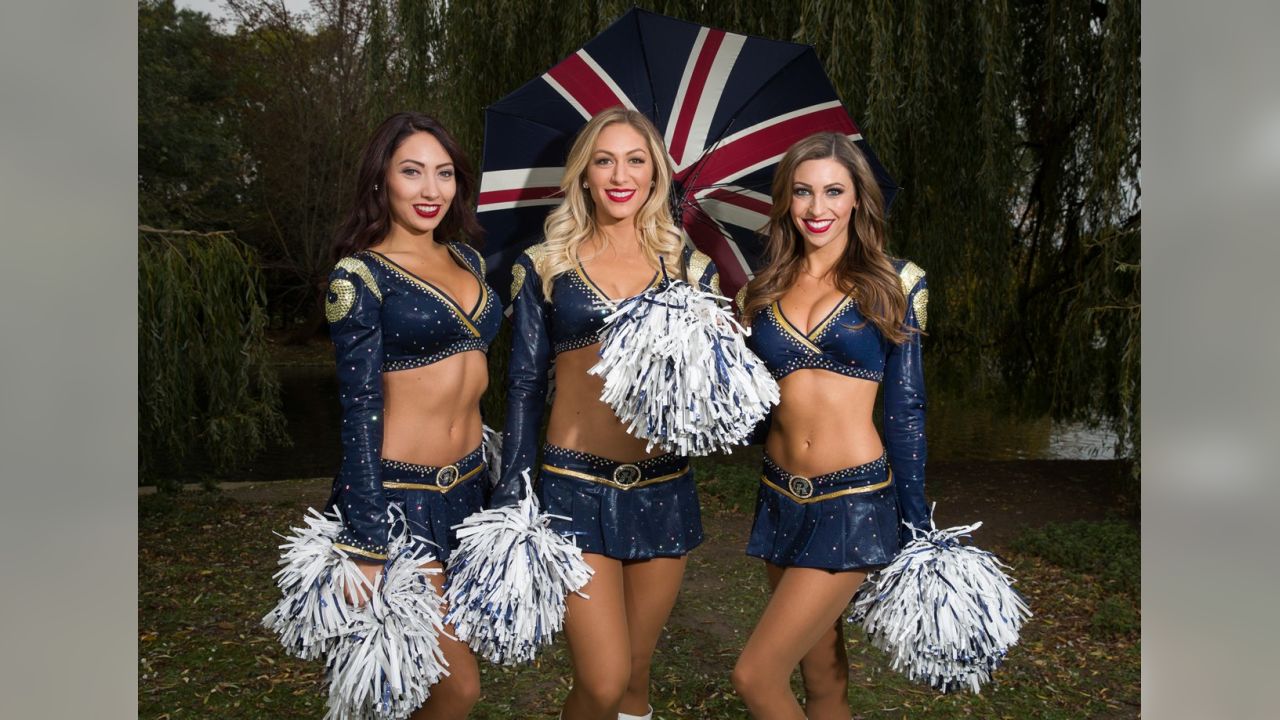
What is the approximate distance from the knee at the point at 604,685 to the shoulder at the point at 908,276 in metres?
1.23

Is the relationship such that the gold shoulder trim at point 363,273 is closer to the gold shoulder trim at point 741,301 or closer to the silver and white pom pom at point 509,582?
the silver and white pom pom at point 509,582

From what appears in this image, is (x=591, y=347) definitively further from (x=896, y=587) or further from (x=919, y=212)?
(x=919, y=212)

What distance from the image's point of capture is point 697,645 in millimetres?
4973

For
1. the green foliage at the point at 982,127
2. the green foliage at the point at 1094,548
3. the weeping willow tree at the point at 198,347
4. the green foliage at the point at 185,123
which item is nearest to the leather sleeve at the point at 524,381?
the green foliage at the point at 982,127

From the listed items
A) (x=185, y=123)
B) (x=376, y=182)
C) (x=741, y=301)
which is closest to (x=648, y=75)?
(x=741, y=301)

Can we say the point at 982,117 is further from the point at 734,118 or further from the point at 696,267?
the point at 696,267

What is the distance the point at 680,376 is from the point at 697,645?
9.83ft

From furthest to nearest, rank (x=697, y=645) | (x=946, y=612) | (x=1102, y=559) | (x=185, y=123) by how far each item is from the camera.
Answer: (x=185, y=123) < (x=1102, y=559) < (x=697, y=645) < (x=946, y=612)

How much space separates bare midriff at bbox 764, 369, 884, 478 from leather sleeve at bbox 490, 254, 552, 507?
2.12ft

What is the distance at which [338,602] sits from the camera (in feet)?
7.97

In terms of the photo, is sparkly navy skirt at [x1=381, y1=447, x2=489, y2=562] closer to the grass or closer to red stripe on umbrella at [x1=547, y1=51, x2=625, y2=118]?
red stripe on umbrella at [x1=547, y1=51, x2=625, y2=118]
